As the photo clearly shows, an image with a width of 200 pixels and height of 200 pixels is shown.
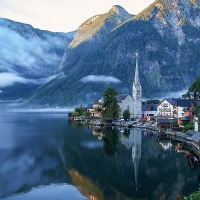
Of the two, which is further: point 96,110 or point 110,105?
point 96,110

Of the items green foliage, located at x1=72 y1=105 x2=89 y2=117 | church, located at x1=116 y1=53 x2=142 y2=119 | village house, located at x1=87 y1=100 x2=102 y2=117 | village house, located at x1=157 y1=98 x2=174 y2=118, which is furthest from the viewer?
green foliage, located at x1=72 y1=105 x2=89 y2=117

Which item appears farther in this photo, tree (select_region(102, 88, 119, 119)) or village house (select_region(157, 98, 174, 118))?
village house (select_region(157, 98, 174, 118))

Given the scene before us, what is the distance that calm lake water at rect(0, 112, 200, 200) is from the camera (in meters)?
41.1

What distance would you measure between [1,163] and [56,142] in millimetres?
26111

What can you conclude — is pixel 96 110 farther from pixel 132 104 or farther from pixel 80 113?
pixel 132 104

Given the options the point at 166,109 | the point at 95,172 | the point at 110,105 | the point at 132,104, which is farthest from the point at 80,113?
the point at 95,172

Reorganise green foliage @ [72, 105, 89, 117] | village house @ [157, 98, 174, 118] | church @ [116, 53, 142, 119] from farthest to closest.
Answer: green foliage @ [72, 105, 89, 117]
church @ [116, 53, 142, 119]
village house @ [157, 98, 174, 118]

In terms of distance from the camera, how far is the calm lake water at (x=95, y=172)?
41.1 meters

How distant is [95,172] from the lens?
5116 centimetres

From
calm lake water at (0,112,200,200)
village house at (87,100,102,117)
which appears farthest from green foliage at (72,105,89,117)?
calm lake water at (0,112,200,200)

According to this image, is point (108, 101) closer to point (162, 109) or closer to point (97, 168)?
point (162, 109)

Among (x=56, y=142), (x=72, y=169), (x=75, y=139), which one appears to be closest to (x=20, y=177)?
(x=72, y=169)

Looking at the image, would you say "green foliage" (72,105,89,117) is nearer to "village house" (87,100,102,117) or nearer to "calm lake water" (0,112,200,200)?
"village house" (87,100,102,117)

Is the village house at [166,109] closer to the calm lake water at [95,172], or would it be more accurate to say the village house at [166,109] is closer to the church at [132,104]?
the church at [132,104]
